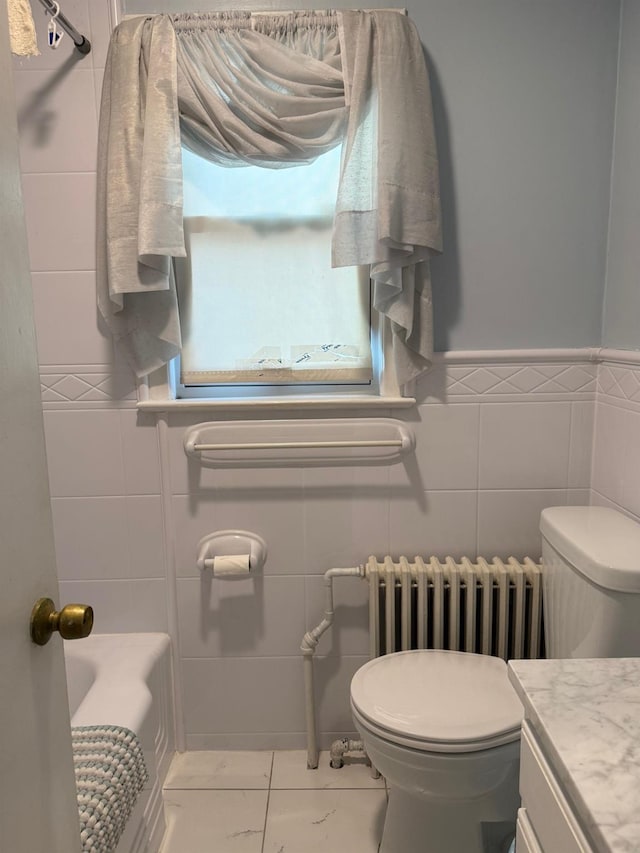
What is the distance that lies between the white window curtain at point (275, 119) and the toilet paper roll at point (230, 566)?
0.77m

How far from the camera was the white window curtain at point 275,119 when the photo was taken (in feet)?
5.12

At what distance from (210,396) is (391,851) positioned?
1284 mm

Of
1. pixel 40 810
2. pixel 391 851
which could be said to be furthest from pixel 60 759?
pixel 391 851

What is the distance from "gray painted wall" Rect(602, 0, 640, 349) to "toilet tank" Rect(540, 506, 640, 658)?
0.50 m

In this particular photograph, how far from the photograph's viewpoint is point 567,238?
5.61ft

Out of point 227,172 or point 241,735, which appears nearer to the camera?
point 227,172

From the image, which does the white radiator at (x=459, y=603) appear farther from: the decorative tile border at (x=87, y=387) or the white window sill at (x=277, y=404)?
the decorative tile border at (x=87, y=387)

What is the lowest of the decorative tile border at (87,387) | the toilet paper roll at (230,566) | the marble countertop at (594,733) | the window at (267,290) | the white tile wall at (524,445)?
the toilet paper roll at (230,566)

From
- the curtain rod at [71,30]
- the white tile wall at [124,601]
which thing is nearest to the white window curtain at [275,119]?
the curtain rod at [71,30]

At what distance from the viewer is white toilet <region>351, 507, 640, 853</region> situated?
128 centimetres

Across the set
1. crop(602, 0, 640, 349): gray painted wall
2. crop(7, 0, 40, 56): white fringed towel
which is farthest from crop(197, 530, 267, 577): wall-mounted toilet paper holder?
crop(7, 0, 40, 56): white fringed towel

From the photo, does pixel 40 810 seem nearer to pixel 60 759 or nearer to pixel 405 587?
pixel 60 759

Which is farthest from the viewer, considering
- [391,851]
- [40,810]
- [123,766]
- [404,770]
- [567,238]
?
[567,238]

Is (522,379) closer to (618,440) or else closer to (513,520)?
(618,440)
